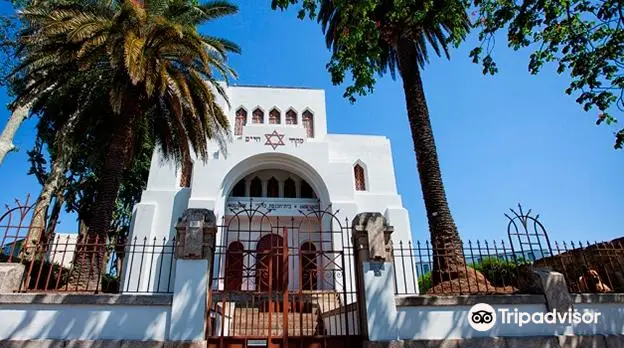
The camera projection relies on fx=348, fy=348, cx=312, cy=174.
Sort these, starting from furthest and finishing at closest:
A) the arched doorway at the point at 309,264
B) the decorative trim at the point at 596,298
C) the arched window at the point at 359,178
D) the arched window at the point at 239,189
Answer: the arched window at the point at 239,189
the arched window at the point at 359,178
the arched doorway at the point at 309,264
the decorative trim at the point at 596,298

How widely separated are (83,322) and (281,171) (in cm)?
1444

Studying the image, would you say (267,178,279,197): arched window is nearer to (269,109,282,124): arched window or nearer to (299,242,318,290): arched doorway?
(299,242,318,290): arched doorway

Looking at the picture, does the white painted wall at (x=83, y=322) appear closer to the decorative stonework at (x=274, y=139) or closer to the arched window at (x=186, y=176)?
the arched window at (x=186, y=176)

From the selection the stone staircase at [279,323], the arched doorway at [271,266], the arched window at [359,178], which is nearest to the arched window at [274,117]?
the arched window at [359,178]

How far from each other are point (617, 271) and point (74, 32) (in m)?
13.1

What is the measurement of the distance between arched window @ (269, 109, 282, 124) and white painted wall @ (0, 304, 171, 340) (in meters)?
15.6

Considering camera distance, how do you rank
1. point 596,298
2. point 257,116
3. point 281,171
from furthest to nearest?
point 257,116, point 281,171, point 596,298

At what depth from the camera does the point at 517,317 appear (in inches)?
219

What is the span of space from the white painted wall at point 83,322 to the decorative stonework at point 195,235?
0.91 meters

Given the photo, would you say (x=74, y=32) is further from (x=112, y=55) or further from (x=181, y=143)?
(x=181, y=143)

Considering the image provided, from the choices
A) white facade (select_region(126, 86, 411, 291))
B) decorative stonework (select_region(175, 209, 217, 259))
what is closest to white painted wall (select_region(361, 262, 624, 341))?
decorative stonework (select_region(175, 209, 217, 259))

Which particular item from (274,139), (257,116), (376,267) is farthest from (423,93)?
(257,116)

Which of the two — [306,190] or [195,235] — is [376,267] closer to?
[195,235]

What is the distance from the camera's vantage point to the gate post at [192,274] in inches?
207
